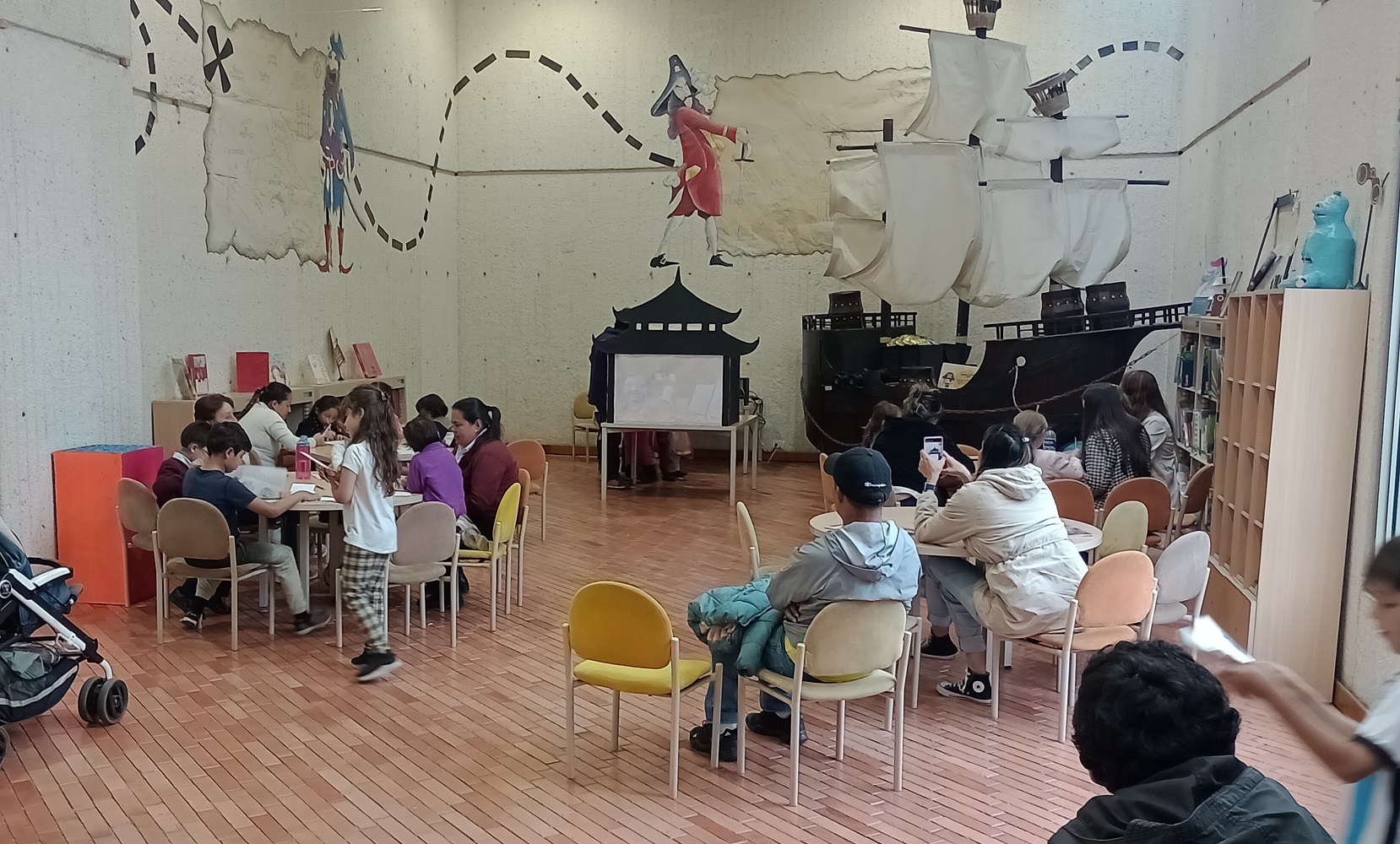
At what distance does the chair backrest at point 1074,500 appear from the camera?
565 centimetres

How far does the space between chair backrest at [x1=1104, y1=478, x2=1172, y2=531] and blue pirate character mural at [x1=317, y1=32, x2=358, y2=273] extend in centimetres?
724

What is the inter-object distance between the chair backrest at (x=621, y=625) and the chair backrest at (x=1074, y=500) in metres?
2.99

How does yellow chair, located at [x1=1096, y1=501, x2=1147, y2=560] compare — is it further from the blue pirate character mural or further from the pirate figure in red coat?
the pirate figure in red coat

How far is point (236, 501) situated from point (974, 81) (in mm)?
7898

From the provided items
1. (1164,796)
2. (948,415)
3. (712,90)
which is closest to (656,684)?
(1164,796)

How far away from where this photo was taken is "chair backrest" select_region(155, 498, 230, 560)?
16.1 feet

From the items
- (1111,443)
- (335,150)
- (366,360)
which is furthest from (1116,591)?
(335,150)

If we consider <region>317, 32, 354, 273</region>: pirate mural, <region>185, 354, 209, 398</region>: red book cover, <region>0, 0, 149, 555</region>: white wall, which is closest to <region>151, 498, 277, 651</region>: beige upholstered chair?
<region>0, 0, 149, 555</region>: white wall

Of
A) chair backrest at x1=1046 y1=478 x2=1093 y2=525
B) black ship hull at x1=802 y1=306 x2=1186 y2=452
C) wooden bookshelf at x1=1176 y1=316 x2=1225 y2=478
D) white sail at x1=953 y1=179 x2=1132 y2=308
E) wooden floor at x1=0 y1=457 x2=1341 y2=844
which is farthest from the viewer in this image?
white sail at x1=953 y1=179 x2=1132 y2=308

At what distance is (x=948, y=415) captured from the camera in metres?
9.67

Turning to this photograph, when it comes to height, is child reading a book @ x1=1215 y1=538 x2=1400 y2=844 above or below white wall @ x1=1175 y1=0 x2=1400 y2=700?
below

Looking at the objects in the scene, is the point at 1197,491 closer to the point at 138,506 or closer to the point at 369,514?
the point at 369,514

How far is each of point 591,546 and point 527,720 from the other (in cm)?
330

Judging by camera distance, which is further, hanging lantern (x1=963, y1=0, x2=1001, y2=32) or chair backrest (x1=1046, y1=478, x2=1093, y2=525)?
hanging lantern (x1=963, y1=0, x2=1001, y2=32)
